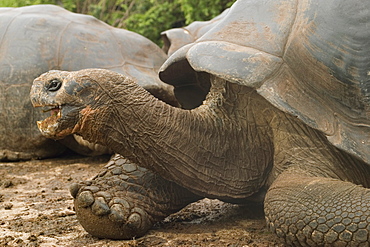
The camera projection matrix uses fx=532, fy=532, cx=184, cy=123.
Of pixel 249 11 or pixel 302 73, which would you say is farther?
pixel 249 11

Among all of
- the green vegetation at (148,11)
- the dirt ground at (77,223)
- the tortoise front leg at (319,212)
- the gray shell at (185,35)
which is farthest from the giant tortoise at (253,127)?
the green vegetation at (148,11)

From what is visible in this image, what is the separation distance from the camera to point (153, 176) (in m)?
2.75

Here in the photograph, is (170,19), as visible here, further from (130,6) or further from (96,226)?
(96,226)

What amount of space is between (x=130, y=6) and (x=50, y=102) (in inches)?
345

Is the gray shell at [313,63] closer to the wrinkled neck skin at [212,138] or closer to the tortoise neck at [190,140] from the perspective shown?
the wrinkled neck skin at [212,138]

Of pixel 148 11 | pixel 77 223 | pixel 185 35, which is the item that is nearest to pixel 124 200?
pixel 77 223

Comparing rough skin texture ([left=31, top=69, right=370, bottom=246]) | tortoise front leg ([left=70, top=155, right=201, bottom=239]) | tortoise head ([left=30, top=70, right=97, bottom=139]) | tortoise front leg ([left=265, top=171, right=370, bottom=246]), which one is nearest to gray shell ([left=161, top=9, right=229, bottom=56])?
rough skin texture ([left=31, top=69, right=370, bottom=246])

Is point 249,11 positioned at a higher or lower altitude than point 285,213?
higher

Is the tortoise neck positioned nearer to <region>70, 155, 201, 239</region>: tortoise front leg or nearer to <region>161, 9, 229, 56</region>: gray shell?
<region>70, 155, 201, 239</region>: tortoise front leg

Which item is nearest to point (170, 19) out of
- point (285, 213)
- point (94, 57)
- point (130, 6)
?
point (130, 6)

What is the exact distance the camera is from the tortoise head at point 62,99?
7.67ft

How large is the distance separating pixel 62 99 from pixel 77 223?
2.69 feet

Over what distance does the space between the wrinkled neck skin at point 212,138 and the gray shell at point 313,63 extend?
177mm

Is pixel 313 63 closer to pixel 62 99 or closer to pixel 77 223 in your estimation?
pixel 62 99
